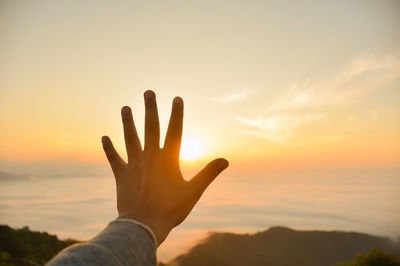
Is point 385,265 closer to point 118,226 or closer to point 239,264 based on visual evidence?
point 118,226

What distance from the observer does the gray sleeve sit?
1114 mm

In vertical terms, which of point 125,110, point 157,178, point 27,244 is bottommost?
point 27,244

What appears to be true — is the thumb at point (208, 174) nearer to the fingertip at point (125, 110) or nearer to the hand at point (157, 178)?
the hand at point (157, 178)

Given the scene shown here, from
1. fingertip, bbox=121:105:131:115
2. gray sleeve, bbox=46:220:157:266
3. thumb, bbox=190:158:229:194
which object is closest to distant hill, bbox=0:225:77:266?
fingertip, bbox=121:105:131:115

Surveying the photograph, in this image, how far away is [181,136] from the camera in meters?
2.38

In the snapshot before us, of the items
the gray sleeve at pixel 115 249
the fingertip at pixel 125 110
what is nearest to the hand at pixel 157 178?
the fingertip at pixel 125 110

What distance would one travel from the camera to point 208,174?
7.78 feet

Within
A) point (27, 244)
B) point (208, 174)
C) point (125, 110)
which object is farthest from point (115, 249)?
point (27, 244)

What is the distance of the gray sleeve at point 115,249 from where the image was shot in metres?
1.11

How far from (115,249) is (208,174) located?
44.3 inches

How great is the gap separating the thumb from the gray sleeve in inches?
25.3

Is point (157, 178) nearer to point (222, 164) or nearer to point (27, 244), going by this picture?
point (222, 164)

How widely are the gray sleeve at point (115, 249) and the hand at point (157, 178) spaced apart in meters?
0.32

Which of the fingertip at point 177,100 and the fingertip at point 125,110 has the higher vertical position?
the fingertip at point 177,100
